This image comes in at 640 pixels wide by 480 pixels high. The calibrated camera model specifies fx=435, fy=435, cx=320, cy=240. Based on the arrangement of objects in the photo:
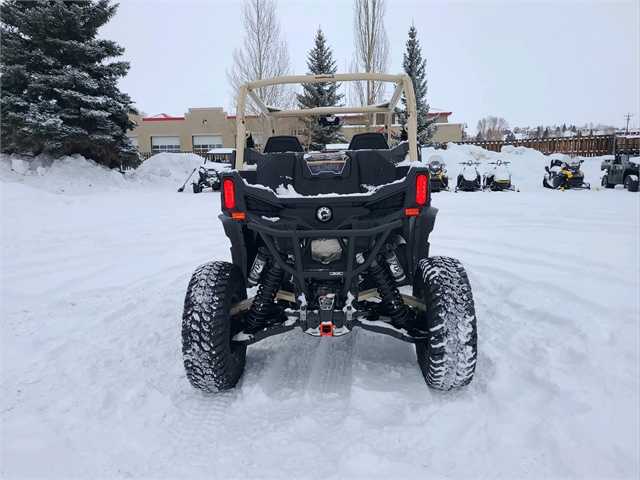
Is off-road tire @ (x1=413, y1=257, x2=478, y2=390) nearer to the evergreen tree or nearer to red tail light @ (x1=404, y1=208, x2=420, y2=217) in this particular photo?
red tail light @ (x1=404, y1=208, x2=420, y2=217)

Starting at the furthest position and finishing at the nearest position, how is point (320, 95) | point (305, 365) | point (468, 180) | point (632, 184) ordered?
point (320, 95) → point (468, 180) → point (632, 184) → point (305, 365)

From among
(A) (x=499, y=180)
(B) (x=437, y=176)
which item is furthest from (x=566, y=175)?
(B) (x=437, y=176)

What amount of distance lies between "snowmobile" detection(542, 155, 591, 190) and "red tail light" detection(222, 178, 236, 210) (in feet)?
57.6

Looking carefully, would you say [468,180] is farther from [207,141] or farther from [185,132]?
[185,132]

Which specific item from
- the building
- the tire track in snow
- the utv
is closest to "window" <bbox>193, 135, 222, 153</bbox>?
the building

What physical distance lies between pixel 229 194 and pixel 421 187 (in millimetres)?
1202

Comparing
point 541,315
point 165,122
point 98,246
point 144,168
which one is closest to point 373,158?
point 541,315

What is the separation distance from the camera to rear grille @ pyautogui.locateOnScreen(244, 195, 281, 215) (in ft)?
9.23

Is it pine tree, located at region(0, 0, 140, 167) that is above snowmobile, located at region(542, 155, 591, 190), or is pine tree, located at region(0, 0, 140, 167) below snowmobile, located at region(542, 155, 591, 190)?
above

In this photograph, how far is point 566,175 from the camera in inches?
673

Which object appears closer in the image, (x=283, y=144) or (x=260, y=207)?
(x=260, y=207)

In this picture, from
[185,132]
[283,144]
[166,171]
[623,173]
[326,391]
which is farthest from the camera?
[185,132]

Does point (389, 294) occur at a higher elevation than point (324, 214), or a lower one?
lower

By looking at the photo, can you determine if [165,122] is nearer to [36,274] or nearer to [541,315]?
[36,274]
